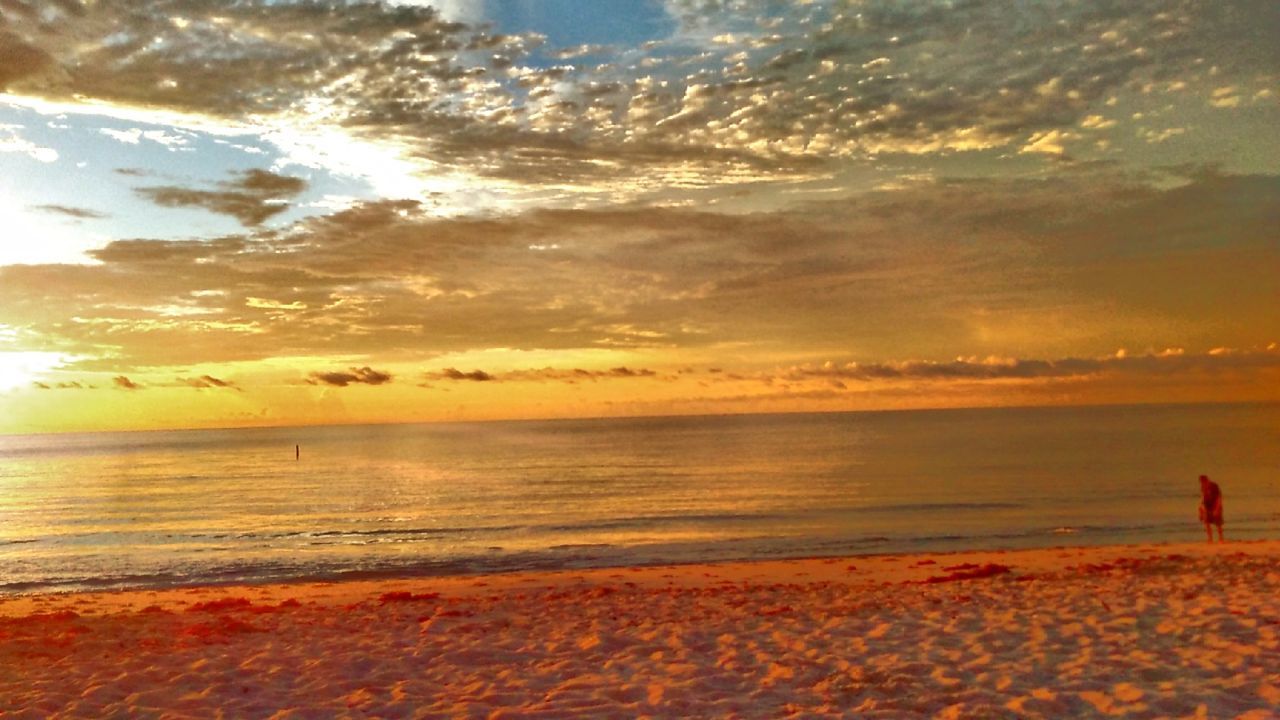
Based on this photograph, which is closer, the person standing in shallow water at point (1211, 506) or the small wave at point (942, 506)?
the person standing in shallow water at point (1211, 506)

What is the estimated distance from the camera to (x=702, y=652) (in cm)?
1128

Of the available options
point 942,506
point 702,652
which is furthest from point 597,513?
point 702,652

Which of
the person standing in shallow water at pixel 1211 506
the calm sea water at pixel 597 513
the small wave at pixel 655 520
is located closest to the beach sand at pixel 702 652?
the person standing in shallow water at pixel 1211 506

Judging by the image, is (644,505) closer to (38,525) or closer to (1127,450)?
(38,525)

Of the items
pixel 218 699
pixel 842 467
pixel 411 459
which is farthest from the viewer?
pixel 411 459

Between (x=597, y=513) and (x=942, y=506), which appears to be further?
(x=597, y=513)

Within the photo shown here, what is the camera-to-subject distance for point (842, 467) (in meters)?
73.3

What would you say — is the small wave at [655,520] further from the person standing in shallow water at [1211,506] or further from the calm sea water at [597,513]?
the person standing in shallow water at [1211,506]

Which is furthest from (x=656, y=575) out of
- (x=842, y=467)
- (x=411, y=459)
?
(x=411, y=459)

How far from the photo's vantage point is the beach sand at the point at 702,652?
9031 millimetres

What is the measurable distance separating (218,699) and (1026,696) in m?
8.24

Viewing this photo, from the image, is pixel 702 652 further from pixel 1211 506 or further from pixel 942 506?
pixel 942 506

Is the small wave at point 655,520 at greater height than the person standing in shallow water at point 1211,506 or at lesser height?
lesser

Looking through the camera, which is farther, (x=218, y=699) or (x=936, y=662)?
(x=936, y=662)
